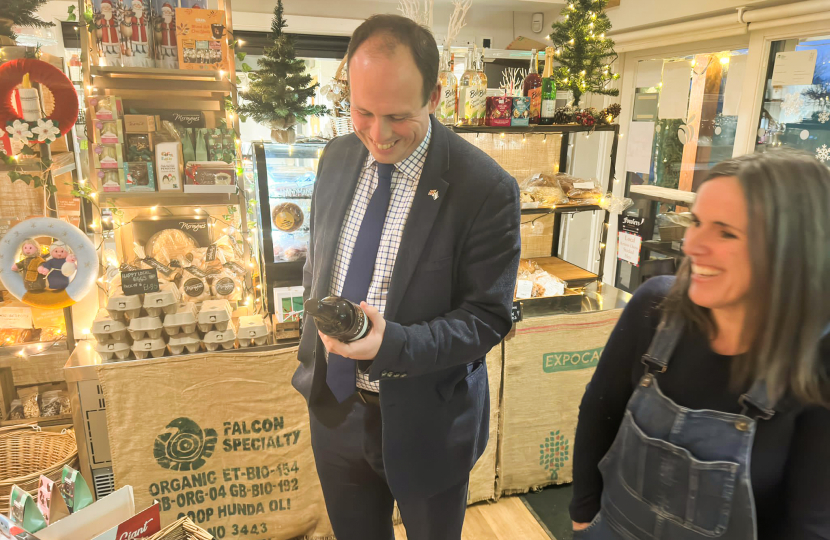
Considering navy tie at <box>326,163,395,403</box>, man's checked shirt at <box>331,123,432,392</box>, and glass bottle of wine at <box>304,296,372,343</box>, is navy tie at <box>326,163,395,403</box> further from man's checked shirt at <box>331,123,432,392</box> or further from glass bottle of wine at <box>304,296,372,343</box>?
glass bottle of wine at <box>304,296,372,343</box>

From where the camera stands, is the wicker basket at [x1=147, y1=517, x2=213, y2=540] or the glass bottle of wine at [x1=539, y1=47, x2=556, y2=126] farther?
the glass bottle of wine at [x1=539, y1=47, x2=556, y2=126]

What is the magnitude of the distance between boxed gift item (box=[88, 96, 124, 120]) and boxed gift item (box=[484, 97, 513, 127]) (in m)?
1.47

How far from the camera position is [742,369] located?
1.03m

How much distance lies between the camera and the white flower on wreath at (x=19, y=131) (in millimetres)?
1871

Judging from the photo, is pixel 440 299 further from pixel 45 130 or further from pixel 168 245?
pixel 45 130

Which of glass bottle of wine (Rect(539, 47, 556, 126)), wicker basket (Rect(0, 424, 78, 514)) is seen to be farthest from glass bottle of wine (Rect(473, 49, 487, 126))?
wicker basket (Rect(0, 424, 78, 514))

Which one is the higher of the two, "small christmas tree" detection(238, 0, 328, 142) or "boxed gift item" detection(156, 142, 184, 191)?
"small christmas tree" detection(238, 0, 328, 142)

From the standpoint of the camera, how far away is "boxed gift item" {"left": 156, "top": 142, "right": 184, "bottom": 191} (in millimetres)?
2029

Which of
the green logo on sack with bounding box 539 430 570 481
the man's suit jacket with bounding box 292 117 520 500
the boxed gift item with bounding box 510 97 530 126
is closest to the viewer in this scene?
the man's suit jacket with bounding box 292 117 520 500

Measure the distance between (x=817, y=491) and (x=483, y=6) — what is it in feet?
12.6

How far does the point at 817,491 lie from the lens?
959 mm

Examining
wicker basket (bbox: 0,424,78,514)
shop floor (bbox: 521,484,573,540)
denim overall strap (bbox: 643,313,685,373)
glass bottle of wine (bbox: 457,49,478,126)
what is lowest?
shop floor (bbox: 521,484,573,540)

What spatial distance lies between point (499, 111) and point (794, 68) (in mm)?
1706

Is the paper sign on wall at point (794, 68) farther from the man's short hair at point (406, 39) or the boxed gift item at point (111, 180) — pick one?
the boxed gift item at point (111, 180)
